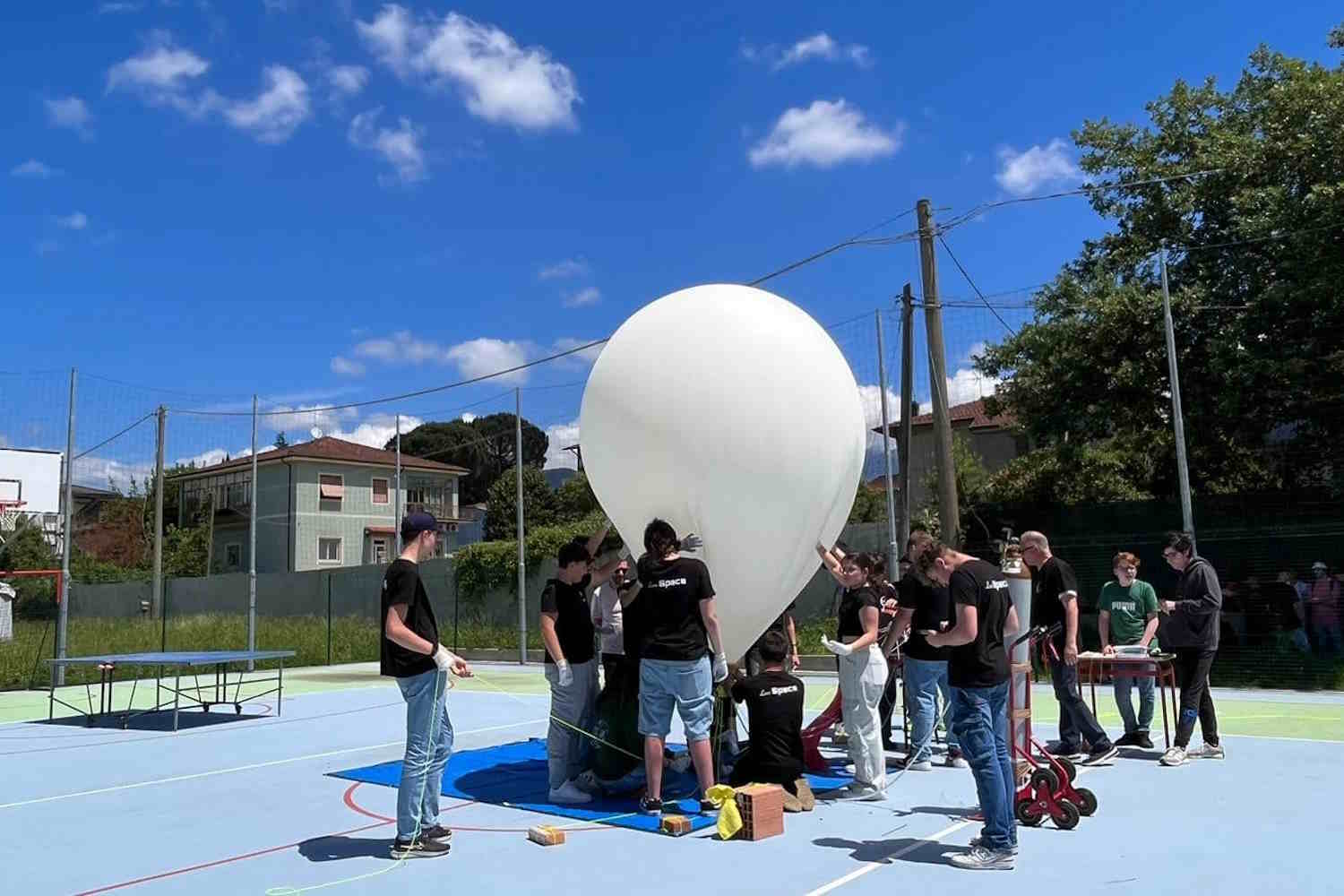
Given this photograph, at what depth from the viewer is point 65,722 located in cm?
1180

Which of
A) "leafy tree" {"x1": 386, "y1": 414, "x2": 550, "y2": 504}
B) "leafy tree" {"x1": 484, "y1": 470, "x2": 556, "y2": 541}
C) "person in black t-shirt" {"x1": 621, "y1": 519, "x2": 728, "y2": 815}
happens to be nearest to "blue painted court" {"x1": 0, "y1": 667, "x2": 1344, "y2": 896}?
"person in black t-shirt" {"x1": 621, "y1": 519, "x2": 728, "y2": 815}

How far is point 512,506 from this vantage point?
42.5 metres

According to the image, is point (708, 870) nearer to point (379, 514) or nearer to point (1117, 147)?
point (1117, 147)

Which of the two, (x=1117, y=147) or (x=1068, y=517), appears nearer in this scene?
(x=1068, y=517)

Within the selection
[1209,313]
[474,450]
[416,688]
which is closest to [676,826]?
[416,688]

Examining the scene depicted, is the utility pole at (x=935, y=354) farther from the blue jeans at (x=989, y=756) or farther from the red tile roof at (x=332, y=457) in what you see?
the red tile roof at (x=332, y=457)

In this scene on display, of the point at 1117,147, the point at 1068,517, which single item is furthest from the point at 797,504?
the point at 1117,147

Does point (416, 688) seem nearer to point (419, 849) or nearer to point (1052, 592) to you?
point (419, 849)

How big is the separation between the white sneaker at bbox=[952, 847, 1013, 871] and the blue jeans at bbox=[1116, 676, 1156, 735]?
12.1 ft

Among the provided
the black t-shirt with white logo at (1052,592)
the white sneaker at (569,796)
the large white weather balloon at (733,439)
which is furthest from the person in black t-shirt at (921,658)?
the white sneaker at (569,796)

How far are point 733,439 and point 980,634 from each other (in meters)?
1.80

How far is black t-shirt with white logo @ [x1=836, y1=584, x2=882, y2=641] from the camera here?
7.07m

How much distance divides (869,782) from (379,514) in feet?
117

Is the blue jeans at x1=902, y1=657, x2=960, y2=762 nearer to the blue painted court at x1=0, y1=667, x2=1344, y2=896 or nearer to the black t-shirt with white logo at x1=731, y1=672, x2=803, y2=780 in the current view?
the blue painted court at x1=0, y1=667, x2=1344, y2=896
